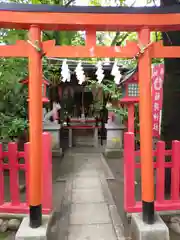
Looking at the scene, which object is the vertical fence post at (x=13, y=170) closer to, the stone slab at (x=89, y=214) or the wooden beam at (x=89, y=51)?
the stone slab at (x=89, y=214)

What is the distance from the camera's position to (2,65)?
5168 mm

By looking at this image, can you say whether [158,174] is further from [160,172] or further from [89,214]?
[89,214]

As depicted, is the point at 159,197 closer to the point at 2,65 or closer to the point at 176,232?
the point at 176,232

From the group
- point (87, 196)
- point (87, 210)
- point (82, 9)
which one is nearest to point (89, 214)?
point (87, 210)

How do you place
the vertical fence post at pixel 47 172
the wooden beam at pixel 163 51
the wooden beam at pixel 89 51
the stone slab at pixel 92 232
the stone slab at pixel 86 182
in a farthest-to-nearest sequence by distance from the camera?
the stone slab at pixel 86 182, the vertical fence post at pixel 47 172, the stone slab at pixel 92 232, the wooden beam at pixel 163 51, the wooden beam at pixel 89 51

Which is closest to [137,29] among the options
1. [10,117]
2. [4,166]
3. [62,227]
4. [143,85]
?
[143,85]

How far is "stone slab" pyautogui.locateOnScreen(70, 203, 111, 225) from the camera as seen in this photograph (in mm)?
3939

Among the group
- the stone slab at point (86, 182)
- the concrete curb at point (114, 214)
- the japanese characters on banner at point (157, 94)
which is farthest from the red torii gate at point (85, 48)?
the japanese characters on banner at point (157, 94)

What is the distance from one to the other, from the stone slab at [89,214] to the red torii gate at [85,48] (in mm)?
991

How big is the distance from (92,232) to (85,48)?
109 inches

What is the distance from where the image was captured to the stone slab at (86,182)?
5.61 m

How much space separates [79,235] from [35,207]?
0.90 metres

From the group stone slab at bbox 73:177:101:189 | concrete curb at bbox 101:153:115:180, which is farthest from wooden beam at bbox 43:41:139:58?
concrete curb at bbox 101:153:115:180

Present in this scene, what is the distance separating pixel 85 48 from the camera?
3229mm
